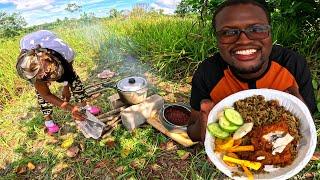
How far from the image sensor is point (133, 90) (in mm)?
3934

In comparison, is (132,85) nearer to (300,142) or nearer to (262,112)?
(262,112)

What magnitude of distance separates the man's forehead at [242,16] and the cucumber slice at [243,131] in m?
0.59

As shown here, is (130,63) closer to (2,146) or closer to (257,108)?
(2,146)

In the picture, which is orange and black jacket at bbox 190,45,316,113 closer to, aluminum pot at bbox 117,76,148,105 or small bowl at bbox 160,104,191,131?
small bowl at bbox 160,104,191,131

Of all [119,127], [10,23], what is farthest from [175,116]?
[10,23]

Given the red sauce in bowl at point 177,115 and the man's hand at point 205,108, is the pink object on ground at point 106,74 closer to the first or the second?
the red sauce in bowl at point 177,115

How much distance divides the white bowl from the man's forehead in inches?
16.1

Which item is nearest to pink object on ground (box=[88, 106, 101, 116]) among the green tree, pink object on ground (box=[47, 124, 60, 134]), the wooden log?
the wooden log

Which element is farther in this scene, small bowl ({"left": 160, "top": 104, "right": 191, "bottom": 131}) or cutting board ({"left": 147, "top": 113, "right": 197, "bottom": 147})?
small bowl ({"left": 160, "top": 104, "right": 191, "bottom": 131})

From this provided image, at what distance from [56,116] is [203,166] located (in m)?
2.28

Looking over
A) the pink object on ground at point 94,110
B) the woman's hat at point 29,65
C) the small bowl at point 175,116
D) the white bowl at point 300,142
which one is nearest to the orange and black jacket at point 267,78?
the white bowl at point 300,142

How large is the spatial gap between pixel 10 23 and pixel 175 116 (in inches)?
700

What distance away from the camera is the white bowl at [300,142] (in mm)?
1832

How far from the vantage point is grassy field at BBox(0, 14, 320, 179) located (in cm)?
339
